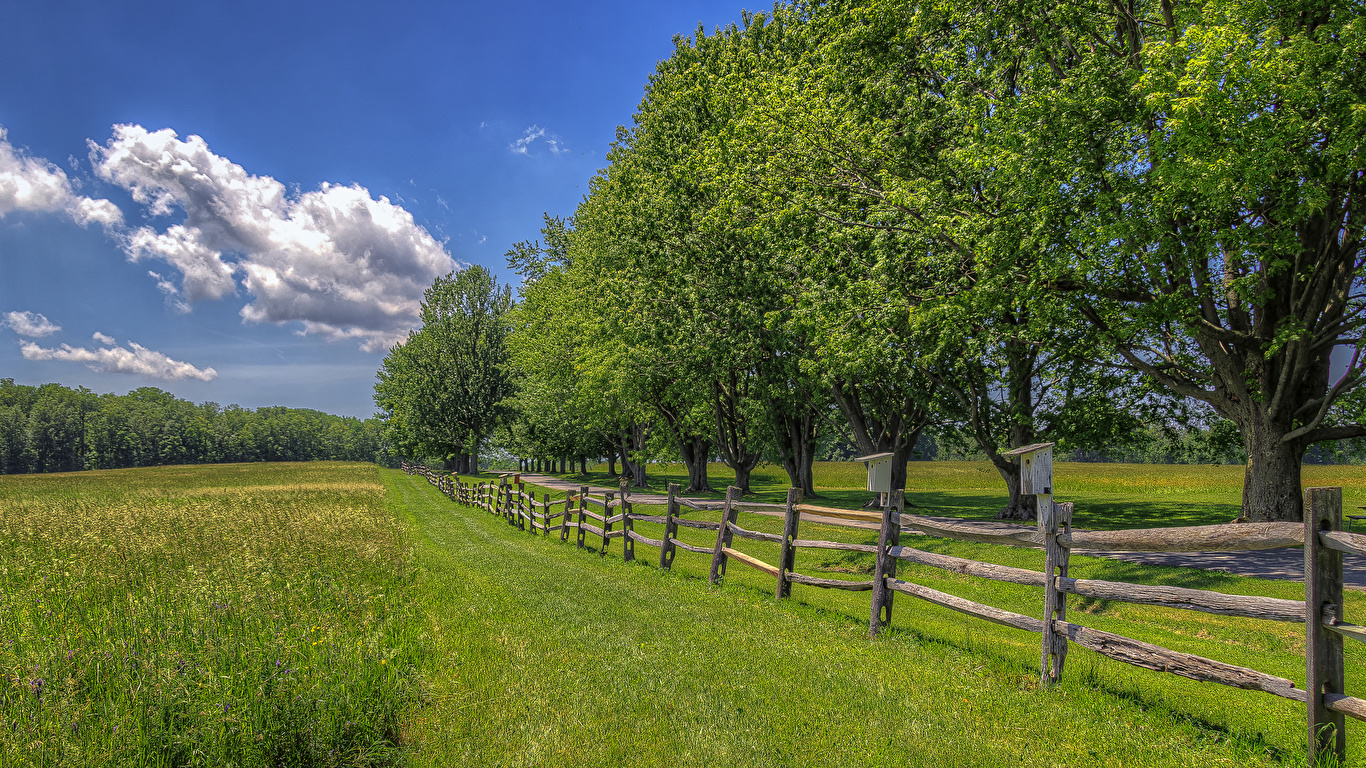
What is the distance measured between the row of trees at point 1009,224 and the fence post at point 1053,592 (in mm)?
7646

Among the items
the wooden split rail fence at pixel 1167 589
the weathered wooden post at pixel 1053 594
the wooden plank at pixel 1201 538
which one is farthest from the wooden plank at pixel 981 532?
the wooden plank at pixel 1201 538

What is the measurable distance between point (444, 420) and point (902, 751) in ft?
170

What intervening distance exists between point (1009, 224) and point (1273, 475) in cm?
795

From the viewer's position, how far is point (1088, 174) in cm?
1227

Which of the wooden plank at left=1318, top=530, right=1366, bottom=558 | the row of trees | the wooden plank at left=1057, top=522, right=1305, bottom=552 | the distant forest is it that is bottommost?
the distant forest

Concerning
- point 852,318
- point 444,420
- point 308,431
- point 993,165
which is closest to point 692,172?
point 852,318

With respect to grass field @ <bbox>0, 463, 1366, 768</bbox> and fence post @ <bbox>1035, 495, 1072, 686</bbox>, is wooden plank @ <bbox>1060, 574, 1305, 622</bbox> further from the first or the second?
grass field @ <bbox>0, 463, 1366, 768</bbox>

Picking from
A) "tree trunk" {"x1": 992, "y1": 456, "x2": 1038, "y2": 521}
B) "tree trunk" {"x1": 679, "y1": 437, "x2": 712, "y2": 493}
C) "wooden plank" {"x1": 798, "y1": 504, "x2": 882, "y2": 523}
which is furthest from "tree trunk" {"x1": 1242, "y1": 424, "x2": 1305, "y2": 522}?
"tree trunk" {"x1": 679, "y1": 437, "x2": 712, "y2": 493}

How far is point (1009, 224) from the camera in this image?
13.0 metres

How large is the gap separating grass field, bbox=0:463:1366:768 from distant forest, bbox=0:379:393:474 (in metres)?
138

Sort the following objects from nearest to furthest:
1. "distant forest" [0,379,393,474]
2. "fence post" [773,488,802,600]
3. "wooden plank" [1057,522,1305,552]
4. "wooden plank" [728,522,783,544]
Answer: "wooden plank" [1057,522,1305,552] → "fence post" [773,488,802,600] → "wooden plank" [728,522,783,544] → "distant forest" [0,379,393,474]

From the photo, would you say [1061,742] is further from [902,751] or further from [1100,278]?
[1100,278]

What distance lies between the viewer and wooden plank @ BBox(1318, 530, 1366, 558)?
11.6 feet

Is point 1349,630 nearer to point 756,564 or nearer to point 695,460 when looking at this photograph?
point 756,564
